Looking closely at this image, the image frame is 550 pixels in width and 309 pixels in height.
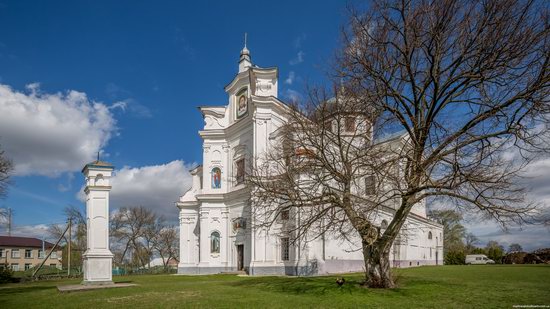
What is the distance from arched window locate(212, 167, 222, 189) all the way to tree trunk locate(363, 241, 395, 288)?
22498mm

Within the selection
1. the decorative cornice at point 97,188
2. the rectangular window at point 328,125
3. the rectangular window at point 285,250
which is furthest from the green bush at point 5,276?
the rectangular window at point 328,125

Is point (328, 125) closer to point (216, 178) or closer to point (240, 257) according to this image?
point (240, 257)

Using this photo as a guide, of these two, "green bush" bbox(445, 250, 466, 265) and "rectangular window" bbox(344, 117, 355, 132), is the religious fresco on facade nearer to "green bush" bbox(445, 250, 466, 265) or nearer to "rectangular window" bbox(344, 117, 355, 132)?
"rectangular window" bbox(344, 117, 355, 132)

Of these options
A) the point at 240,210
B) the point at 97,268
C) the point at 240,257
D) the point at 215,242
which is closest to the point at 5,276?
the point at 215,242

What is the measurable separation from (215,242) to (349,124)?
21995 millimetres

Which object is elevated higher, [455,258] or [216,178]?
[216,178]

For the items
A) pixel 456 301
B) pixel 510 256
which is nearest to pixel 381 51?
pixel 456 301

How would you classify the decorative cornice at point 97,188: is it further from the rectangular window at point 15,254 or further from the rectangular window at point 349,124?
the rectangular window at point 15,254

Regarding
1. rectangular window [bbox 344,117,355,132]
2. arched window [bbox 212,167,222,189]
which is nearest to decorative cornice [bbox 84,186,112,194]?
rectangular window [bbox 344,117,355,132]

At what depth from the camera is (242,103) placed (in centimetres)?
3591

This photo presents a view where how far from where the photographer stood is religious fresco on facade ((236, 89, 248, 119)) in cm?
3544

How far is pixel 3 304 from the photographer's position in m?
13.6

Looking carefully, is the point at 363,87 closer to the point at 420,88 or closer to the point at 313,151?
the point at 420,88

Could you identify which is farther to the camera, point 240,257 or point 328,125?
point 240,257
